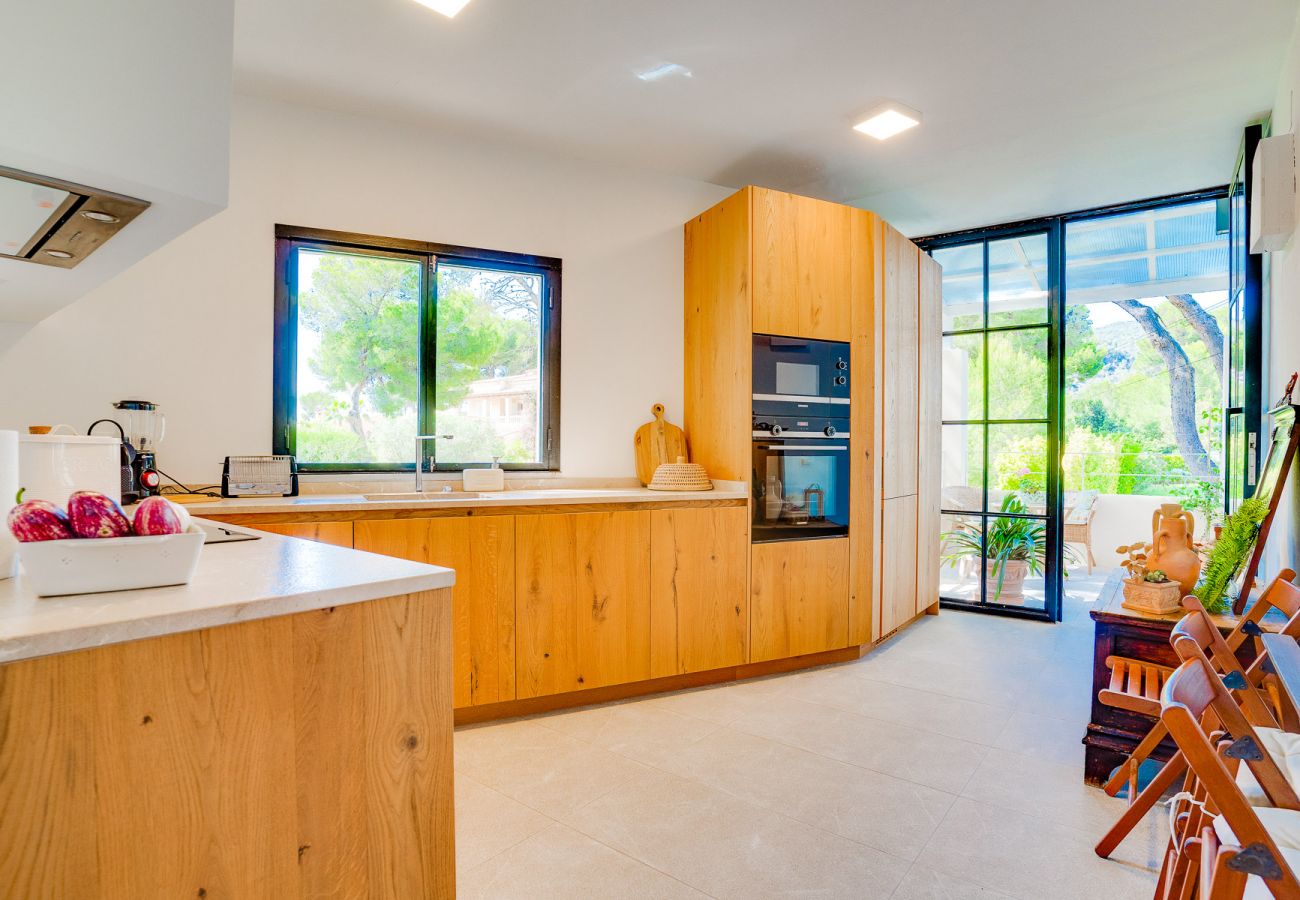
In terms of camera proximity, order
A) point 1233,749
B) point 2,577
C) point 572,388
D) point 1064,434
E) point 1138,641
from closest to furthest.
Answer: point 2,577, point 1233,749, point 1138,641, point 572,388, point 1064,434

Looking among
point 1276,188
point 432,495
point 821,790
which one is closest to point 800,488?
point 821,790

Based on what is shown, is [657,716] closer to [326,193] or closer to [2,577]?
[2,577]

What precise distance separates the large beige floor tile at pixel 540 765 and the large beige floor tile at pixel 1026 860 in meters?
0.97

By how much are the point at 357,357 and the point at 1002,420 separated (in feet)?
12.5

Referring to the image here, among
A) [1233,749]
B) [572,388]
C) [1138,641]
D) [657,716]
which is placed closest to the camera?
[1233,749]

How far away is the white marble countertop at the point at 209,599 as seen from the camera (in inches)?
29.8

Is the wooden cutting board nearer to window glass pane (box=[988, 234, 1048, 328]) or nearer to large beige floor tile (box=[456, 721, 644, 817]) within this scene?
large beige floor tile (box=[456, 721, 644, 817])

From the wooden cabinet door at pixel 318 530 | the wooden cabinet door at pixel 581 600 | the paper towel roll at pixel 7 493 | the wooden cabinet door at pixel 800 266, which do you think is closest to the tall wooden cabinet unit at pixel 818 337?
the wooden cabinet door at pixel 800 266

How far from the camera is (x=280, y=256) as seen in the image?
2.88 m

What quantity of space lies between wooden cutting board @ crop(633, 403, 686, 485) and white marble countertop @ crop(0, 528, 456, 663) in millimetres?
2342

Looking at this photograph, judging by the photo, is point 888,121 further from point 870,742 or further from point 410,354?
point 870,742

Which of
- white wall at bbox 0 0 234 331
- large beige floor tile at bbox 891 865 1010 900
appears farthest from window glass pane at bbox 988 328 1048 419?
white wall at bbox 0 0 234 331

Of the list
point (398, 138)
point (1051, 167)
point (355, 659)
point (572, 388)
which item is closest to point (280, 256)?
point (398, 138)

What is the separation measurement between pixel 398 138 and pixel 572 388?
Result: 139 cm
